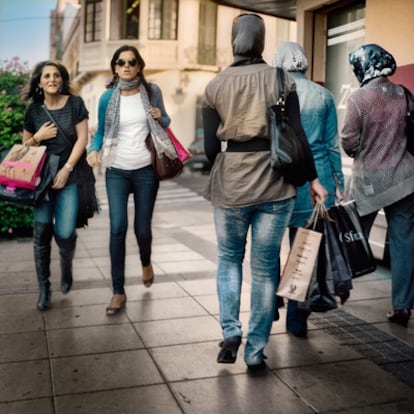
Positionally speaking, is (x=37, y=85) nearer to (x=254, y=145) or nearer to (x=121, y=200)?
(x=121, y=200)

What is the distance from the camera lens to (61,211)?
518 centimetres

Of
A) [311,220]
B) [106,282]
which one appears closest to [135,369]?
[311,220]

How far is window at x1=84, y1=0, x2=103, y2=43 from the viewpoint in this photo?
32844 millimetres

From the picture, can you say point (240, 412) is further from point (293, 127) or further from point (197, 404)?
point (293, 127)

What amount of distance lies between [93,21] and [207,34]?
19.8 feet

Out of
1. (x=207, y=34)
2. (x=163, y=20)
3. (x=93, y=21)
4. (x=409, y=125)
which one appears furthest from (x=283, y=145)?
(x=93, y=21)

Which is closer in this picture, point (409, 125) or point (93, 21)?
point (409, 125)

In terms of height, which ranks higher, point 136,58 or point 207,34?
point 207,34

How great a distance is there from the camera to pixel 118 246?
5.09 metres

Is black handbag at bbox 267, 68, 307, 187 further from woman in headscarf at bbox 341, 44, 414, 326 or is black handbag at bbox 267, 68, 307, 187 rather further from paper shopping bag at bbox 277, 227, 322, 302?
woman in headscarf at bbox 341, 44, 414, 326

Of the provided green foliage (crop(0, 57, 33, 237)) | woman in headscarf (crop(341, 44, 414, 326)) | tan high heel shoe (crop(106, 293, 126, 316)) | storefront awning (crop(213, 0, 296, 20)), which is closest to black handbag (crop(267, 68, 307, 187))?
woman in headscarf (crop(341, 44, 414, 326))

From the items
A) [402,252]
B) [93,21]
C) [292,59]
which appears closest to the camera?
[292,59]

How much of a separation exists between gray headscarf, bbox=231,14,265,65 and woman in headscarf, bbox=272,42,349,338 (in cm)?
63

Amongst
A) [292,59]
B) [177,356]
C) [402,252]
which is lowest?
[177,356]
